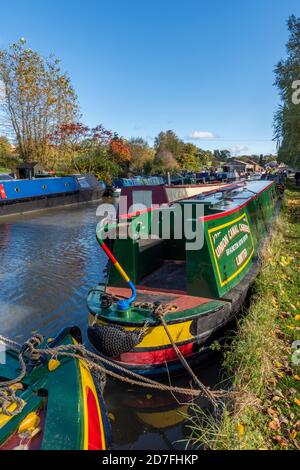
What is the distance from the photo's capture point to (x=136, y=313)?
4.14 metres

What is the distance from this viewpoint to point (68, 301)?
6719 millimetres

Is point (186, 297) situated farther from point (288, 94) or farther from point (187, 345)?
point (288, 94)

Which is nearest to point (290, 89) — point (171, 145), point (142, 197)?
point (142, 197)

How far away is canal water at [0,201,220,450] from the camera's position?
3533mm

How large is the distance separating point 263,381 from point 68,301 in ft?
14.0

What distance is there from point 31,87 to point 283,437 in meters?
30.8

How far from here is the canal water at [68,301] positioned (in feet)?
11.6

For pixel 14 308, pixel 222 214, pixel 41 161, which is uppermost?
pixel 41 161

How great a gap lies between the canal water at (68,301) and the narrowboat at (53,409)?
2.41ft

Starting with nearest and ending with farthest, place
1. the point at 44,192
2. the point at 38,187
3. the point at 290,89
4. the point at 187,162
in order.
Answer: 1. the point at 290,89
2. the point at 38,187
3. the point at 44,192
4. the point at 187,162

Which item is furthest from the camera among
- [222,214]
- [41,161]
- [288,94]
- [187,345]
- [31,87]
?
[41,161]

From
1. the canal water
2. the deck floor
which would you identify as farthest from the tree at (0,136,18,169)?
the deck floor

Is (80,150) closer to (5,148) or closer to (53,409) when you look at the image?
(5,148)

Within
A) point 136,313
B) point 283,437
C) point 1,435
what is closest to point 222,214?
point 136,313
